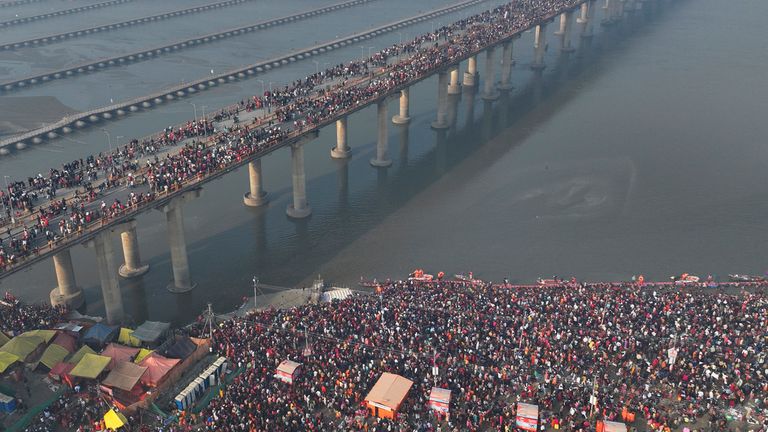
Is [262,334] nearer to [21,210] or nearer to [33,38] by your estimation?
[21,210]

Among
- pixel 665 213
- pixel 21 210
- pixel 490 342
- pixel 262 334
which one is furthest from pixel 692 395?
pixel 21 210

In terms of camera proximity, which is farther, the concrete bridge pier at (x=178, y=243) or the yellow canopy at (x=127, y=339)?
the concrete bridge pier at (x=178, y=243)

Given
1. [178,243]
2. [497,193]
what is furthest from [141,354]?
[497,193]

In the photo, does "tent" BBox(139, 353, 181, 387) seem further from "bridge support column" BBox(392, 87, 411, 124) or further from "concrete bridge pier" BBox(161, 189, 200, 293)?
"bridge support column" BBox(392, 87, 411, 124)

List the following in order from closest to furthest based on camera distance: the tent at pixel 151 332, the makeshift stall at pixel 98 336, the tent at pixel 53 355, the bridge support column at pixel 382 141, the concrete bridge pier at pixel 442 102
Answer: the tent at pixel 53 355
the makeshift stall at pixel 98 336
the tent at pixel 151 332
the bridge support column at pixel 382 141
the concrete bridge pier at pixel 442 102

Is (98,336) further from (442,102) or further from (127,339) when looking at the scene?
(442,102)

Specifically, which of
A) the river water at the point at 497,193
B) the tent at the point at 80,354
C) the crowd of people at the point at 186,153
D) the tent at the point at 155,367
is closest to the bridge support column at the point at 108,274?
the crowd of people at the point at 186,153

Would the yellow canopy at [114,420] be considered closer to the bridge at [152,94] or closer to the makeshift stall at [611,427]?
the makeshift stall at [611,427]
